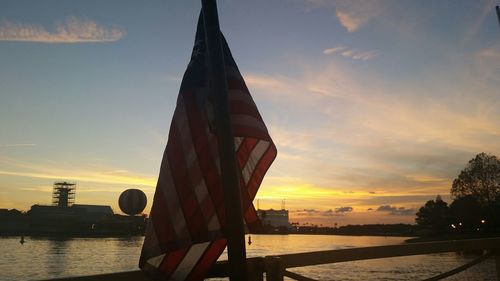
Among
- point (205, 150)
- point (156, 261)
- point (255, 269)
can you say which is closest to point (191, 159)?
point (205, 150)

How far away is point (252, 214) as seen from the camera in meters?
3.54

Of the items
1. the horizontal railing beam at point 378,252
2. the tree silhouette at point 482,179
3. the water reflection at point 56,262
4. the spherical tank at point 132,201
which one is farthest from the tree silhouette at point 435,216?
the horizontal railing beam at point 378,252

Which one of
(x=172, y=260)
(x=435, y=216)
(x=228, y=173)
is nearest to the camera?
(x=228, y=173)

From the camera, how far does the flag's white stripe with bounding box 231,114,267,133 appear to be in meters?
3.31

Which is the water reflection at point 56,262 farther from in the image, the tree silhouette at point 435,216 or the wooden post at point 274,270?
the tree silhouette at point 435,216

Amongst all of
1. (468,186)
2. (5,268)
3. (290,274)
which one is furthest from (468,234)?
(290,274)

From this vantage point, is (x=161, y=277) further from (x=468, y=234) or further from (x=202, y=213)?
(x=468, y=234)

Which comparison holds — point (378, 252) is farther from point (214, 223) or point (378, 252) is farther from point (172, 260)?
point (172, 260)

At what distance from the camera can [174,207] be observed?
3307mm

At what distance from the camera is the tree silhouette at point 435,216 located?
141m

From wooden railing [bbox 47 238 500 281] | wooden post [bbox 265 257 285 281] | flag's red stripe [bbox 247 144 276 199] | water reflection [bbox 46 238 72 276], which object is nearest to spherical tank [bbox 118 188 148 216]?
water reflection [bbox 46 238 72 276]

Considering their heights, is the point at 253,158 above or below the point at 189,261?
above

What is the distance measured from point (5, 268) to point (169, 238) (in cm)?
8250

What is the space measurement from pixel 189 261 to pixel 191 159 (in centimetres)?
79
